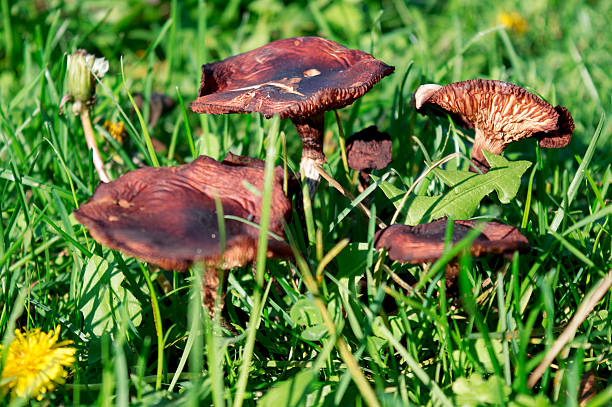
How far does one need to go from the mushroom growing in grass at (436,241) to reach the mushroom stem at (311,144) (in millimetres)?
634

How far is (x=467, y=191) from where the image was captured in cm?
211

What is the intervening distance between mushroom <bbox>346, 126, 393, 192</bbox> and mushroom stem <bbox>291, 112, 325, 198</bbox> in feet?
0.50

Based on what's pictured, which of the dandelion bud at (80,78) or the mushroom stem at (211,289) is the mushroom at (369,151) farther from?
the dandelion bud at (80,78)

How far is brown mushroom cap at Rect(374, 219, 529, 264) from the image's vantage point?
168cm

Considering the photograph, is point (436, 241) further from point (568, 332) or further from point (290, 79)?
point (290, 79)

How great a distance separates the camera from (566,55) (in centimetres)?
495

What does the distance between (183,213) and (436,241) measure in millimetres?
819

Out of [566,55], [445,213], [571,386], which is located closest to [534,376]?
[571,386]

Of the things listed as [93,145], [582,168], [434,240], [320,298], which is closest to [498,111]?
[582,168]

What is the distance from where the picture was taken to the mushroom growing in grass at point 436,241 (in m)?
1.68

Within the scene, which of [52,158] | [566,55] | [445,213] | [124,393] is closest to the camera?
[124,393]

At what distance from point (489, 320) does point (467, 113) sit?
876 millimetres

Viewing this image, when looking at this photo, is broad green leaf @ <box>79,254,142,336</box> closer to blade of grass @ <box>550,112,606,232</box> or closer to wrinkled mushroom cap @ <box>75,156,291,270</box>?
wrinkled mushroom cap @ <box>75,156,291,270</box>

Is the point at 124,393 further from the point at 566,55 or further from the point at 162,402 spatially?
the point at 566,55
